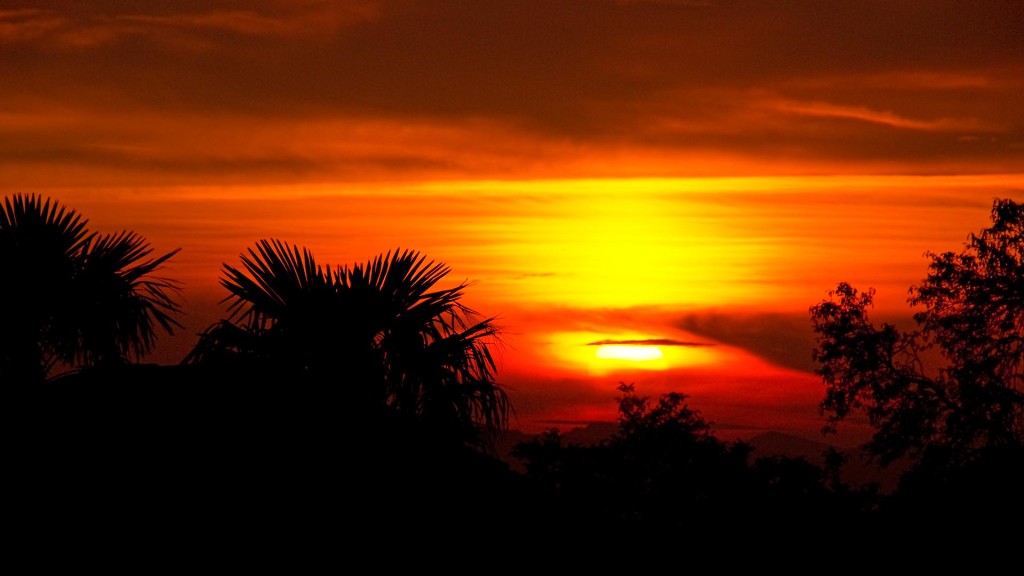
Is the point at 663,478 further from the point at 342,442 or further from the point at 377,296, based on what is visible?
the point at 342,442

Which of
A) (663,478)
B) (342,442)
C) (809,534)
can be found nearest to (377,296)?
(342,442)

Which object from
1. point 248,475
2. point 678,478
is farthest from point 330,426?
point 678,478

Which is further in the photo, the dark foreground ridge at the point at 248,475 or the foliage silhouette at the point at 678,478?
the foliage silhouette at the point at 678,478

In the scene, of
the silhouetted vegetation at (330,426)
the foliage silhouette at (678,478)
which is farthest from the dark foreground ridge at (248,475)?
the foliage silhouette at (678,478)

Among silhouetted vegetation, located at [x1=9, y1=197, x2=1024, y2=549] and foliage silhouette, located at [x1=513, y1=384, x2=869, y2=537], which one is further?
foliage silhouette, located at [x1=513, y1=384, x2=869, y2=537]

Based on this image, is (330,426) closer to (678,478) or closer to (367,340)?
(367,340)

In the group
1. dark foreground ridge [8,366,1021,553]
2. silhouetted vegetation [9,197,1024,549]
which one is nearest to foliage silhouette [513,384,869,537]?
silhouetted vegetation [9,197,1024,549]

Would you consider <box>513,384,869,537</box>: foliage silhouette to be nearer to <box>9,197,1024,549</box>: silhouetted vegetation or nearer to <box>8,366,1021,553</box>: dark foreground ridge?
<box>9,197,1024,549</box>: silhouetted vegetation

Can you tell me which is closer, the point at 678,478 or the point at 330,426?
the point at 330,426

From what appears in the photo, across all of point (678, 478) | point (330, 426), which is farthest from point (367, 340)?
point (678, 478)

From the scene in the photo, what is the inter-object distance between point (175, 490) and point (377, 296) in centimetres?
489

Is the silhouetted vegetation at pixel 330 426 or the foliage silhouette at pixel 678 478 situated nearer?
the silhouetted vegetation at pixel 330 426

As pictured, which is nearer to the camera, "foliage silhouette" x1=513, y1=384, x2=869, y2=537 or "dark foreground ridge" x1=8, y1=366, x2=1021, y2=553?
"dark foreground ridge" x1=8, y1=366, x2=1021, y2=553

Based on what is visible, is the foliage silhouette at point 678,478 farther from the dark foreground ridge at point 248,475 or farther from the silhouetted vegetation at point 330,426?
the dark foreground ridge at point 248,475
